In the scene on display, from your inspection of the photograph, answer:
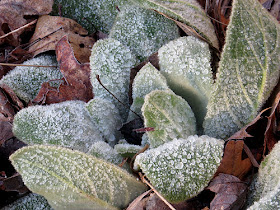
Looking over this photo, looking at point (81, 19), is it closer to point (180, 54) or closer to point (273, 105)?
point (180, 54)

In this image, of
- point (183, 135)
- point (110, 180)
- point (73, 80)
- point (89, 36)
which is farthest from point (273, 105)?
point (89, 36)

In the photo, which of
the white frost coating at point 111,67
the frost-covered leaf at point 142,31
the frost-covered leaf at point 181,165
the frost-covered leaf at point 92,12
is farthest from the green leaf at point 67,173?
the frost-covered leaf at point 92,12

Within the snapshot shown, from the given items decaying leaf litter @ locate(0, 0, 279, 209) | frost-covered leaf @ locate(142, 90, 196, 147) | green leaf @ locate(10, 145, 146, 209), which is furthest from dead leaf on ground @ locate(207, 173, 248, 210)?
green leaf @ locate(10, 145, 146, 209)

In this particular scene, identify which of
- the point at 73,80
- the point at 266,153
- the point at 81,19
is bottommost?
the point at 266,153

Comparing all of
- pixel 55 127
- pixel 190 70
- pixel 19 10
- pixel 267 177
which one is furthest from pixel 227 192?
pixel 19 10

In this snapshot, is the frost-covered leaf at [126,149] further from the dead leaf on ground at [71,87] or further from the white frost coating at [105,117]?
the dead leaf on ground at [71,87]
